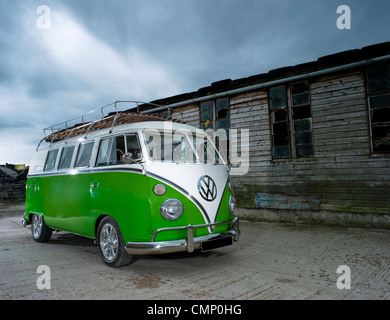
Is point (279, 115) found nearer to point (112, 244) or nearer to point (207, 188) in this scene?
point (207, 188)

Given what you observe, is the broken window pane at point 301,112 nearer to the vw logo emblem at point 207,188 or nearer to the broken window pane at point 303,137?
the broken window pane at point 303,137

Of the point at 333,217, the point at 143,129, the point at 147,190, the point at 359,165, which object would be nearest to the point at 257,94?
the point at 359,165

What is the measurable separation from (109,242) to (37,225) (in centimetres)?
374

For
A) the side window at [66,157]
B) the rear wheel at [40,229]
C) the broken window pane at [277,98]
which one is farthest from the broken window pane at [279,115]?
the rear wheel at [40,229]


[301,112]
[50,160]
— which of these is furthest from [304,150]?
[50,160]

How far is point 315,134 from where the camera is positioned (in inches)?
366

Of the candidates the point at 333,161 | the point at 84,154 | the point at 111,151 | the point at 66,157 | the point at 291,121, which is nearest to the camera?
the point at 111,151

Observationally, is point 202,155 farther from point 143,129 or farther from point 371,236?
point 371,236

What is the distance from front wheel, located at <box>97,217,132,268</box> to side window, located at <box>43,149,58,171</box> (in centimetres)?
283

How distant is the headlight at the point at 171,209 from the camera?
4.35 metres

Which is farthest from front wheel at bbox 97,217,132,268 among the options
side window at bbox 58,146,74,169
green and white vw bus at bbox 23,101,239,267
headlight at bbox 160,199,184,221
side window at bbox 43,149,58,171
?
side window at bbox 43,149,58,171

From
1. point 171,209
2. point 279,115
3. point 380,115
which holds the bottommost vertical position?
point 171,209

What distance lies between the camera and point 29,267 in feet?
16.7

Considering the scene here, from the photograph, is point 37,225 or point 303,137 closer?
point 37,225
